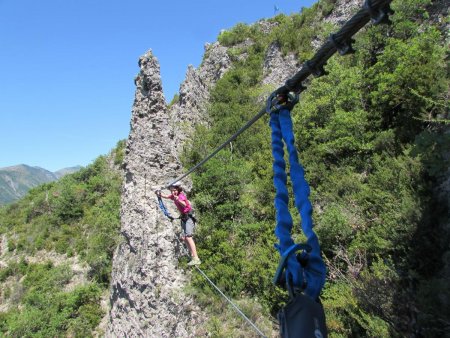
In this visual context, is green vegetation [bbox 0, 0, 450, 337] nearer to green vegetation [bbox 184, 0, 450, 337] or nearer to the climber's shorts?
green vegetation [bbox 184, 0, 450, 337]

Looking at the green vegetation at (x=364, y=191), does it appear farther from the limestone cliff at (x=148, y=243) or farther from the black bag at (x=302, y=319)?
the black bag at (x=302, y=319)

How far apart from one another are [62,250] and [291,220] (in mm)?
20372

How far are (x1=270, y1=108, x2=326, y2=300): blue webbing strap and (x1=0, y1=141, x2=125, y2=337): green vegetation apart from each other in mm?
13754

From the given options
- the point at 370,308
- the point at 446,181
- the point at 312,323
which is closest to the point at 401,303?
the point at 370,308

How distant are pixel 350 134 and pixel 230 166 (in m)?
4.52

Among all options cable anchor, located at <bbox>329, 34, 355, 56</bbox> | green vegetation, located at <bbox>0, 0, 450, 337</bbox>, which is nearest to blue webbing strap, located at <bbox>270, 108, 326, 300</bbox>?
cable anchor, located at <bbox>329, 34, 355, 56</bbox>

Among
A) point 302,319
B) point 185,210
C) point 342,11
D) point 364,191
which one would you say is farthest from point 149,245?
point 342,11

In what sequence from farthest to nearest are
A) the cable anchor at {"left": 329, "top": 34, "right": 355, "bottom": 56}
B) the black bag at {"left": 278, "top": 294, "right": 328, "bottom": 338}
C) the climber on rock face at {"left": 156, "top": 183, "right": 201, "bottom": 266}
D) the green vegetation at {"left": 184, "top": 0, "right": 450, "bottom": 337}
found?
the climber on rock face at {"left": 156, "top": 183, "right": 201, "bottom": 266} < the green vegetation at {"left": 184, "top": 0, "right": 450, "bottom": 337} < the cable anchor at {"left": 329, "top": 34, "right": 355, "bottom": 56} < the black bag at {"left": 278, "top": 294, "right": 328, "bottom": 338}

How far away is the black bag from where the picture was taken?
1.13 meters

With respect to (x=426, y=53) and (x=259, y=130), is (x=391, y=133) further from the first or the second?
(x=259, y=130)

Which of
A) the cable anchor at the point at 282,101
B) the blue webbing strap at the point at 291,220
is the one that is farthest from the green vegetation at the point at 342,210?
the cable anchor at the point at 282,101

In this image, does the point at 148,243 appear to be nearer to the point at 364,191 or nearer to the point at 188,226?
the point at 188,226

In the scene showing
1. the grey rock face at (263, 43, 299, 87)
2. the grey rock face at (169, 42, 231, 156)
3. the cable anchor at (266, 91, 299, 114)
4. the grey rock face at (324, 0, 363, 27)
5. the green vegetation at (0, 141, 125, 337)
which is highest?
the grey rock face at (324, 0, 363, 27)

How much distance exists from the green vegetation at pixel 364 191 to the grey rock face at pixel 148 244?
38.7 inches
